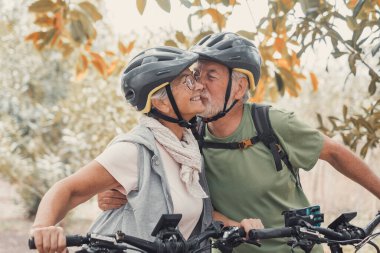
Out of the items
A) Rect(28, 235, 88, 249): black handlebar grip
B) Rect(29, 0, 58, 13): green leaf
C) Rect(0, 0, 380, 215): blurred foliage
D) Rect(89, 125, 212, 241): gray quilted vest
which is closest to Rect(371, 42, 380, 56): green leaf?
Rect(0, 0, 380, 215): blurred foliage

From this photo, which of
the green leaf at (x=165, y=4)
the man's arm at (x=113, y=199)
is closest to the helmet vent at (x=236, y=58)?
the green leaf at (x=165, y=4)

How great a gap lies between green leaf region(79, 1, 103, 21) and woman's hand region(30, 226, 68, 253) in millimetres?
2207

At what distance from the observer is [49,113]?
1136cm

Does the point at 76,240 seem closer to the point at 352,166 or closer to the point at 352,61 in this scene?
the point at 352,166

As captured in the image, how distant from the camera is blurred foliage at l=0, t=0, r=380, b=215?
3953 millimetres

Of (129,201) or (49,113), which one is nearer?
(129,201)

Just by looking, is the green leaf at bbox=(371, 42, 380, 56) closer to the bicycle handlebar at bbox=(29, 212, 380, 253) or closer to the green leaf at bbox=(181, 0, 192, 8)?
the green leaf at bbox=(181, 0, 192, 8)

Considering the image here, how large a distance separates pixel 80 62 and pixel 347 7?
194cm

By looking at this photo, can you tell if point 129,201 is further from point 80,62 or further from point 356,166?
point 80,62

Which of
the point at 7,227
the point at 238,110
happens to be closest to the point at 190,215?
the point at 238,110

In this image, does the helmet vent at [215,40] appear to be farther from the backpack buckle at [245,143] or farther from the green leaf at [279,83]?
the green leaf at [279,83]

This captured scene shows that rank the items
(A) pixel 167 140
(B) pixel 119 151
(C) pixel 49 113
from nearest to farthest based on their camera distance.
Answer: (B) pixel 119 151, (A) pixel 167 140, (C) pixel 49 113

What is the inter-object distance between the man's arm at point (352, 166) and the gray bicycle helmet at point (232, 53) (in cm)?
44

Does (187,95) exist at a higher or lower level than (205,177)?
higher
